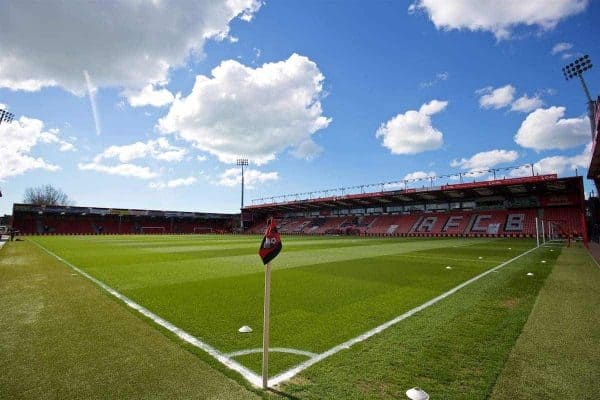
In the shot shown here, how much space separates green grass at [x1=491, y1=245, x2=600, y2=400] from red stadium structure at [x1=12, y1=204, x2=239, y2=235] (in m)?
74.6

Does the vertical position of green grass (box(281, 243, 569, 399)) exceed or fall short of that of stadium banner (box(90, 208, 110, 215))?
it falls short

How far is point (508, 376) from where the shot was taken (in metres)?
3.55

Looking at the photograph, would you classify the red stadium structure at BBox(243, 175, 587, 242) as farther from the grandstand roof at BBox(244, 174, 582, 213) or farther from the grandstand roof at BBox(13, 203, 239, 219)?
the grandstand roof at BBox(13, 203, 239, 219)

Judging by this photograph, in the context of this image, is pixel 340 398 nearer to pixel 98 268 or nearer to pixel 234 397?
pixel 234 397

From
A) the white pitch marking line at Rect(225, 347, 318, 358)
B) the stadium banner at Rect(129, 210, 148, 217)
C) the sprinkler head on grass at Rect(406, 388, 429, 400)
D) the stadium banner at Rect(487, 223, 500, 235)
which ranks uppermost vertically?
the stadium banner at Rect(129, 210, 148, 217)

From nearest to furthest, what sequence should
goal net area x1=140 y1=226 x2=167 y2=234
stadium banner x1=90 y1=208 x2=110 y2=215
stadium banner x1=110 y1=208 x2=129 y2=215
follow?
stadium banner x1=90 y1=208 x2=110 y2=215
stadium banner x1=110 y1=208 x2=129 y2=215
goal net area x1=140 y1=226 x2=167 y2=234

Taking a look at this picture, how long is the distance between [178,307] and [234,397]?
3.98 m

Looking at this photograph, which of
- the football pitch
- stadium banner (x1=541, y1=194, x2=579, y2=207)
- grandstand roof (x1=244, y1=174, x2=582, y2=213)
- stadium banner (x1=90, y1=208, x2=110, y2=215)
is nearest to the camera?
the football pitch

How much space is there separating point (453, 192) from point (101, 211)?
70.7m

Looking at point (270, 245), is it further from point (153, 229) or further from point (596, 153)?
point (153, 229)

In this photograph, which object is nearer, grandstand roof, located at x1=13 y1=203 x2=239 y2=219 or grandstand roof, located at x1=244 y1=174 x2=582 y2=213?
grandstand roof, located at x1=244 y1=174 x2=582 y2=213

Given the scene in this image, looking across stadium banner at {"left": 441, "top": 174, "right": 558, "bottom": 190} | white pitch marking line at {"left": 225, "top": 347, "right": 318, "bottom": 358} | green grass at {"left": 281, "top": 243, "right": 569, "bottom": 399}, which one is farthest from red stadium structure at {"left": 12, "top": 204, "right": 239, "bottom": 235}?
white pitch marking line at {"left": 225, "top": 347, "right": 318, "bottom": 358}

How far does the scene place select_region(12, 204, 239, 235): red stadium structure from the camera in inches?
2520

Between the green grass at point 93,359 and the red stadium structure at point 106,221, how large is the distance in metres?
72.5
